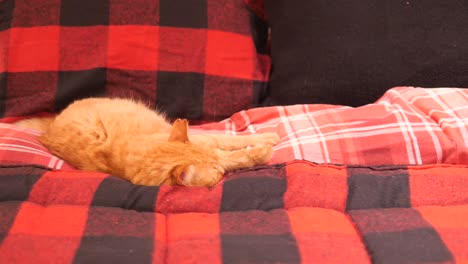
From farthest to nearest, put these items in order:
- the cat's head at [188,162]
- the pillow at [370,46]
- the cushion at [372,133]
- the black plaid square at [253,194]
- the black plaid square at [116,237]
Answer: the pillow at [370,46] → the cushion at [372,133] → the cat's head at [188,162] → the black plaid square at [253,194] → the black plaid square at [116,237]

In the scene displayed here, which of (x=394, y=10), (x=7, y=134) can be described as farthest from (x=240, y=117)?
(x=7, y=134)

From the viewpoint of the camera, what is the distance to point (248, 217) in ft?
3.36

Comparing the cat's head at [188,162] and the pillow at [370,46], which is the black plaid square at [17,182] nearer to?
the cat's head at [188,162]

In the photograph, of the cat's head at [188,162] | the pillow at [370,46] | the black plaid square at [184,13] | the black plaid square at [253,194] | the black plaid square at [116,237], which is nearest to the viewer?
the black plaid square at [116,237]

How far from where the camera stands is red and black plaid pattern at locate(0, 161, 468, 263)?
90 cm

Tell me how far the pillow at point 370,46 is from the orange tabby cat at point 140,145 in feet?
1.09

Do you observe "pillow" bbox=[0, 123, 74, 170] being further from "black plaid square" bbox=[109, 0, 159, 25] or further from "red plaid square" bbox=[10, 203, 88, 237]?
"black plaid square" bbox=[109, 0, 159, 25]

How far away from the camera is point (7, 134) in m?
1.39

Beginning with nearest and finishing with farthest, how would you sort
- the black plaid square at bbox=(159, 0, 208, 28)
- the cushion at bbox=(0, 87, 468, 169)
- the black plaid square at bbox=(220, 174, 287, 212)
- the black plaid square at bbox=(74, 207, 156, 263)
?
the black plaid square at bbox=(74, 207, 156, 263)
the black plaid square at bbox=(220, 174, 287, 212)
the cushion at bbox=(0, 87, 468, 169)
the black plaid square at bbox=(159, 0, 208, 28)

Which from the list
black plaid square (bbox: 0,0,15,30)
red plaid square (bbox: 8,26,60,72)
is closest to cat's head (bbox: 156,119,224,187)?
red plaid square (bbox: 8,26,60,72)

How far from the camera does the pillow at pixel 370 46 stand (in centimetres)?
147

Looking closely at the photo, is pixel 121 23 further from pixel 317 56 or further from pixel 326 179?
pixel 326 179

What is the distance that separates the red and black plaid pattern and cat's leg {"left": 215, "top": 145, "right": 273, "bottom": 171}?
0.18 ft

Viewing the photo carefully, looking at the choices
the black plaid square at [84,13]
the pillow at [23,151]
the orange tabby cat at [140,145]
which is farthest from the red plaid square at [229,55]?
the pillow at [23,151]
